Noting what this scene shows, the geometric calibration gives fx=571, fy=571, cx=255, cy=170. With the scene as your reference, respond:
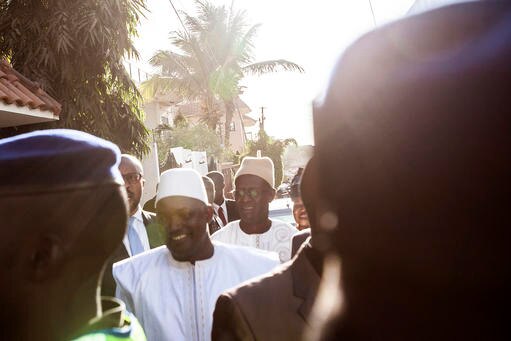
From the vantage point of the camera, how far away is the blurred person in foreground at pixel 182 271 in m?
3.19

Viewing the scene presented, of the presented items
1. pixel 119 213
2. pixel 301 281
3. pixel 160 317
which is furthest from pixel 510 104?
pixel 160 317

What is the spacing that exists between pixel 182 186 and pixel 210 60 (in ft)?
79.4

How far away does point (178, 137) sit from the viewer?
25.4 metres

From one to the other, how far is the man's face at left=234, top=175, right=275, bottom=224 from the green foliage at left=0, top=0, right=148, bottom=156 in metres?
3.88

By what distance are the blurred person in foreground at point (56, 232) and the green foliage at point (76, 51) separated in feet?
22.4

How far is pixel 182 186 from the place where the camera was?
138 inches

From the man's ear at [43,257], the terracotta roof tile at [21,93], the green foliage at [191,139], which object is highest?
the terracotta roof tile at [21,93]

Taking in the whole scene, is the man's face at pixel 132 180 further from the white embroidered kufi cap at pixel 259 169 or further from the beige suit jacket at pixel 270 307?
the beige suit jacket at pixel 270 307

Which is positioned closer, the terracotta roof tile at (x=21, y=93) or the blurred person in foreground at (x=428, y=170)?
the blurred person in foreground at (x=428, y=170)

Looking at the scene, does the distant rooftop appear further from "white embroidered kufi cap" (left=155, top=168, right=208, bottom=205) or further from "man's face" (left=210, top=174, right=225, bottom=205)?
"white embroidered kufi cap" (left=155, top=168, right=208, bottom=205)

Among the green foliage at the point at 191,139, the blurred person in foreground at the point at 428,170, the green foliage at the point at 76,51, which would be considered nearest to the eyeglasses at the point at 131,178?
the blurred person in foreground at the point at 428,170

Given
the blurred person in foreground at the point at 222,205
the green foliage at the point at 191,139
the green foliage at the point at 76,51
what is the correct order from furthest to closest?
the green foliage at the point at 191,139
the green foliage at the point at 76,51
the blurred person in foreground at the point at 222,205

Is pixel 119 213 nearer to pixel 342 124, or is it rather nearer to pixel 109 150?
pixel 109 150

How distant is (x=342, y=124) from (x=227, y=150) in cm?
2809
